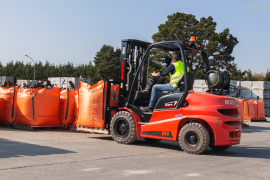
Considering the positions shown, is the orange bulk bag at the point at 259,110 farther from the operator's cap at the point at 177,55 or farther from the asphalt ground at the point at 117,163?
the operator's cap at the point at 177,55

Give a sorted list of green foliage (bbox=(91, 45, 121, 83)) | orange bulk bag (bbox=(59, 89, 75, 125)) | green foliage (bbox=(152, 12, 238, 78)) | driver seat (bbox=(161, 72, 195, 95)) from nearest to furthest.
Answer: driver seat (bbox=(161, 72, 195, 95)) < orange bulk bag (bbox=(59, 89, 75, 125)) < green foliage (bbox=(152, 12, 238, 78)) < green foliage (bbox=(91, 45, 121, 83))

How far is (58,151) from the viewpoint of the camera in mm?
6270

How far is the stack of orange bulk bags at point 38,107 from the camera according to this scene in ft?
33.5

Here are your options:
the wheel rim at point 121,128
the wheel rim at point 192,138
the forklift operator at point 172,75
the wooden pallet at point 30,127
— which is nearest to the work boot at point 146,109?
the forklift operator at point 172,75

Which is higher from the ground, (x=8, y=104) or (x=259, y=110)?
(x=8, y=104)

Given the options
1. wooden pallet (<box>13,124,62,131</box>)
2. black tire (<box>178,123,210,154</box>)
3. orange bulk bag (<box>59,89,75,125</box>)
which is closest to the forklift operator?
black tire (<box>178,123,210,154</box>)

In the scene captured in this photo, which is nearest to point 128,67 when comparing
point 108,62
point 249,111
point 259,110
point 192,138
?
point 192,138

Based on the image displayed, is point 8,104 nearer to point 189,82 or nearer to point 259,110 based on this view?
point 189,82

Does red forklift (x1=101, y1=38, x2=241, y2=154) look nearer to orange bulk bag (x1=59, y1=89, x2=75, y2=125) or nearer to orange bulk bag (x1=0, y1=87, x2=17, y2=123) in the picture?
orange bulk bag (x1=59, y1=89, x2=75, y2=125)

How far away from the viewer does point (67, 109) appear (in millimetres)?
10633

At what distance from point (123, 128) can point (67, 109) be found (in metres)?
3.42

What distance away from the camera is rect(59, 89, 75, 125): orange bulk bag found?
34.8 feet

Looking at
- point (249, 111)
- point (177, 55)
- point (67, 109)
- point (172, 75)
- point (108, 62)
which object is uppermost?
point (108, 62)

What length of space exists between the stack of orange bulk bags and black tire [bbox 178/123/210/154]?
5209mm
